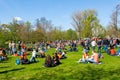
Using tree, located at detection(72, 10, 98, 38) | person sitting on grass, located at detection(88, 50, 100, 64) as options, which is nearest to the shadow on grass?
person sitting on grass, located at detection(88, 50, 100, 64)

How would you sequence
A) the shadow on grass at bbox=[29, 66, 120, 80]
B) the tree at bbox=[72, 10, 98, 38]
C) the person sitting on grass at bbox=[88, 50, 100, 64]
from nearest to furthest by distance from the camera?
the shadow on grass at bbox=[29, 66, 120, 80] → the person sitting on grass at bbox=[88, 50, 100, 64] → the tree at bbox=[72, 10, 98, 38]

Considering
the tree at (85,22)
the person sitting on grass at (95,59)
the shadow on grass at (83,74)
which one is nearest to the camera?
the shadow on grass at (83,74)

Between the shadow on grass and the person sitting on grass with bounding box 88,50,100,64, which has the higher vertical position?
the person sitting on grass with bounding box 88,50,100,64

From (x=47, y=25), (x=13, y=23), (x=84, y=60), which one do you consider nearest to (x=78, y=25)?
(x=47, y=25)

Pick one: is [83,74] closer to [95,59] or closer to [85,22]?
[95,59]

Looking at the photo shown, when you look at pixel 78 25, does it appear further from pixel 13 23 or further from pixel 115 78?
pixel 115 78

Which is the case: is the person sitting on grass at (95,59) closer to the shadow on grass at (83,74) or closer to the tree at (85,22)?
the shadow on grass at (83,74)

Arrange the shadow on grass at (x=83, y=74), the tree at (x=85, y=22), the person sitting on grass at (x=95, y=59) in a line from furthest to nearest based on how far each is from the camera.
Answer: the tree at (x=85, y=22) < the person sitting on grass at (x=95, y=59) < the shadow on grass at (x=83, y=74)

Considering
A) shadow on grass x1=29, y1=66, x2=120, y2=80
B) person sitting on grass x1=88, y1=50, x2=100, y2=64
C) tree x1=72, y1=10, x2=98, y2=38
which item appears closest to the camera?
shadow on grass x1=29, y1=66, x2=120, y2=80

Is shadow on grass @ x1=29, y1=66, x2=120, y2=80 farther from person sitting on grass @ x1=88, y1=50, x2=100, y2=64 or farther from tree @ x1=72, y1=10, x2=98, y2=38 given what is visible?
tree @ x1=72, y1=10, x2=98, y2=38

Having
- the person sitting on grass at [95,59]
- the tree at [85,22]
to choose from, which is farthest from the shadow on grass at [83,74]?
the tree at [85,22]

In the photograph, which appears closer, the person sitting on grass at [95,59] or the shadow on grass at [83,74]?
the shadow on grass at [83,74]

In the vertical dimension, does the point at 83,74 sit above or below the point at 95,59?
below

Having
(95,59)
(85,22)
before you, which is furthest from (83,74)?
(85,22)
